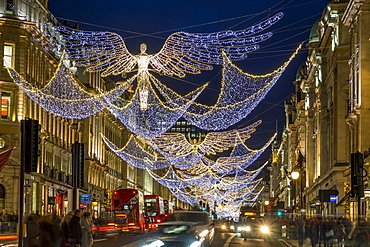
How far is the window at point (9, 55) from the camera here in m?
56.4

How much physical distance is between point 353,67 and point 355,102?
269 cm

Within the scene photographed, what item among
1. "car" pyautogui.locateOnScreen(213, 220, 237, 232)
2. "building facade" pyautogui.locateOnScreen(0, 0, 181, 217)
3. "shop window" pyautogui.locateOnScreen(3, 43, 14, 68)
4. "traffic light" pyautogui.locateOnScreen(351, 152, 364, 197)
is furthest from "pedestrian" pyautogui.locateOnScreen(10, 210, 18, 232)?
"car" pyautogui.locateOnScreen(213, 220, 237, 232)

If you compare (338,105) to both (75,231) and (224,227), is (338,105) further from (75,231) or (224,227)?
(75,231)

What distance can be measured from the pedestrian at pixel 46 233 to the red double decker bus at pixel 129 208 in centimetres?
3430

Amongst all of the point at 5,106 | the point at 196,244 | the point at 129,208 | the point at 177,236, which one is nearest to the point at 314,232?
the point at 177,236

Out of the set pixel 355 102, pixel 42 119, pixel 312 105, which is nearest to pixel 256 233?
pixel 355 102

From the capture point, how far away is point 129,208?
60594 mm

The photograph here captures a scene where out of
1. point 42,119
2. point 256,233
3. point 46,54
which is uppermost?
point 46,54

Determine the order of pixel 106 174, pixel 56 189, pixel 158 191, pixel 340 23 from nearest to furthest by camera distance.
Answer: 1. pixel 340 23
2. pixel 56 189
3. pixel 106 174
4. pixel 158 191

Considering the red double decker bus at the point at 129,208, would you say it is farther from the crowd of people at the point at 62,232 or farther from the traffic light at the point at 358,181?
the crowd of people at the point at 62,232

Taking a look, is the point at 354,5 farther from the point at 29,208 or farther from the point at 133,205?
the point at 29,208

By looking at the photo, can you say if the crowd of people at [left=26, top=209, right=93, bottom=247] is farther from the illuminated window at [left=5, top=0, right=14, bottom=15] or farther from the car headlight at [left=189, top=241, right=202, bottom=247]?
the illuminated window at [left=5, top=0, right=14, bottom=15]

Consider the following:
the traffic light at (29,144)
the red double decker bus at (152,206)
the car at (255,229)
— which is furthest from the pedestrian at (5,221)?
the red double decker bus at (152,206)

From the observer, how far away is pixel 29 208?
191 ft
